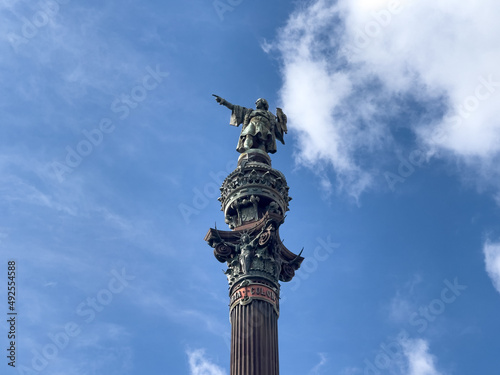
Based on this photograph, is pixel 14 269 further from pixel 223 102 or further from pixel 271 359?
pixel 271 359

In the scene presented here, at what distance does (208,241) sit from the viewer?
1387 inches

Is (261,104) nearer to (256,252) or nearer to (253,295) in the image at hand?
(256,252)

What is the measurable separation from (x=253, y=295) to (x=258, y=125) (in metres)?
11.9

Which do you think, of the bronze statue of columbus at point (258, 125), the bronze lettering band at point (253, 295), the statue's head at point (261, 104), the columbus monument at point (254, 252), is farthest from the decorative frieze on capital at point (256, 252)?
the statue's head at point (261, 104)

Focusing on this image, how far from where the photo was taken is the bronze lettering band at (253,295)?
33062mm

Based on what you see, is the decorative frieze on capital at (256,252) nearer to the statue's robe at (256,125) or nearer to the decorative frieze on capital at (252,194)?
A: the decorative frieze on capital at (252,194)

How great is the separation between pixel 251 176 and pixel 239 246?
14.1 ft

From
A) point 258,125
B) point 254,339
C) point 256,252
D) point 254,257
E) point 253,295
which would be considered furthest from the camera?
point 258,125

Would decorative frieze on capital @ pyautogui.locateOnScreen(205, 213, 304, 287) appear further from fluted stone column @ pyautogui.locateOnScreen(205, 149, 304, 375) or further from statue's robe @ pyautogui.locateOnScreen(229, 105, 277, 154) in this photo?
statue's robe @ pyautogui.locateOnScreen(229, 105, 277, 154)

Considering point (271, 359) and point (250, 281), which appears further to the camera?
point (250, 281)

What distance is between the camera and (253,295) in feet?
109

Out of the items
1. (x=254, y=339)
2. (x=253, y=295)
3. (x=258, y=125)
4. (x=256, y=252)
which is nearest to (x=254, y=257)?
(x=256, y=252)

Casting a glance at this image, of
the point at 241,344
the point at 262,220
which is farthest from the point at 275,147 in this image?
the point at 241,344

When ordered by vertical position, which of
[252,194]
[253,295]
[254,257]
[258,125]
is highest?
[258,125]
